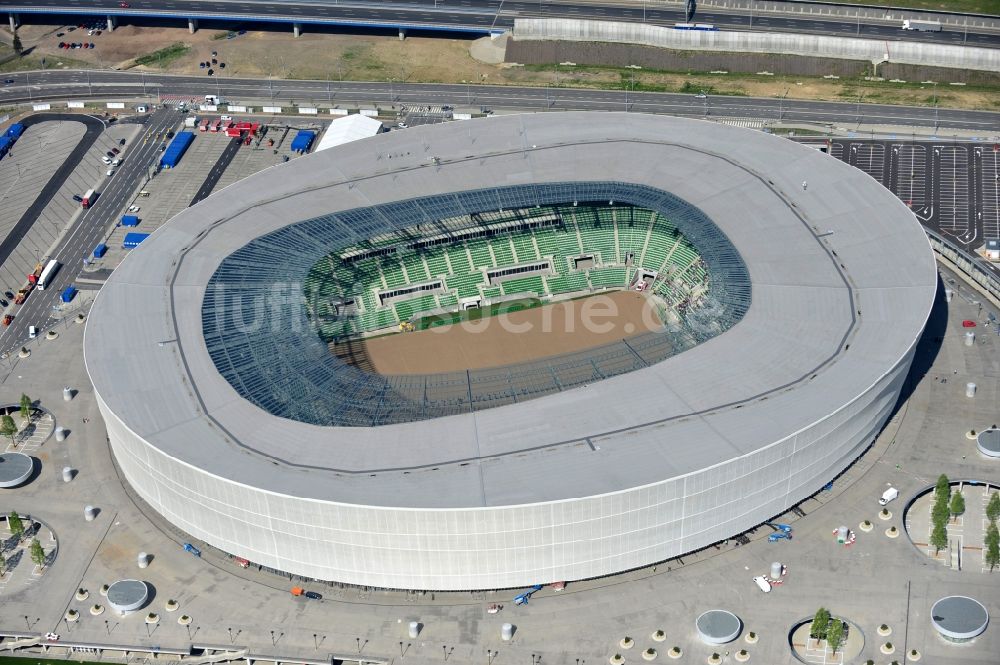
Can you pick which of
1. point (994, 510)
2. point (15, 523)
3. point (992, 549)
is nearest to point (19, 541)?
point (15, 523)

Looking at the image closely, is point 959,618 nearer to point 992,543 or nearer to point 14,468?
point 992,543

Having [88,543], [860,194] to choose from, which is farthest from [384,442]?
[860,194]

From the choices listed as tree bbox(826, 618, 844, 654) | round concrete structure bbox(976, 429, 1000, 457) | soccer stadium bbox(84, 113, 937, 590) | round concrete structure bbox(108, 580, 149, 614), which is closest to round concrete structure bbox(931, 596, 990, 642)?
tree bbox(826, 618, 844, 654)

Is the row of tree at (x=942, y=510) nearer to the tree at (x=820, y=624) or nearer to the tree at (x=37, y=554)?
the tree at (x=820, y=624)

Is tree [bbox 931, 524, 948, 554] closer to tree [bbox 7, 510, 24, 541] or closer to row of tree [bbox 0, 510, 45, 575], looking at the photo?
row of tree [bbox 0, 510, 45, 575]

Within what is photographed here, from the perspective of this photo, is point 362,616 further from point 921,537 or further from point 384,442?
point 921,537
